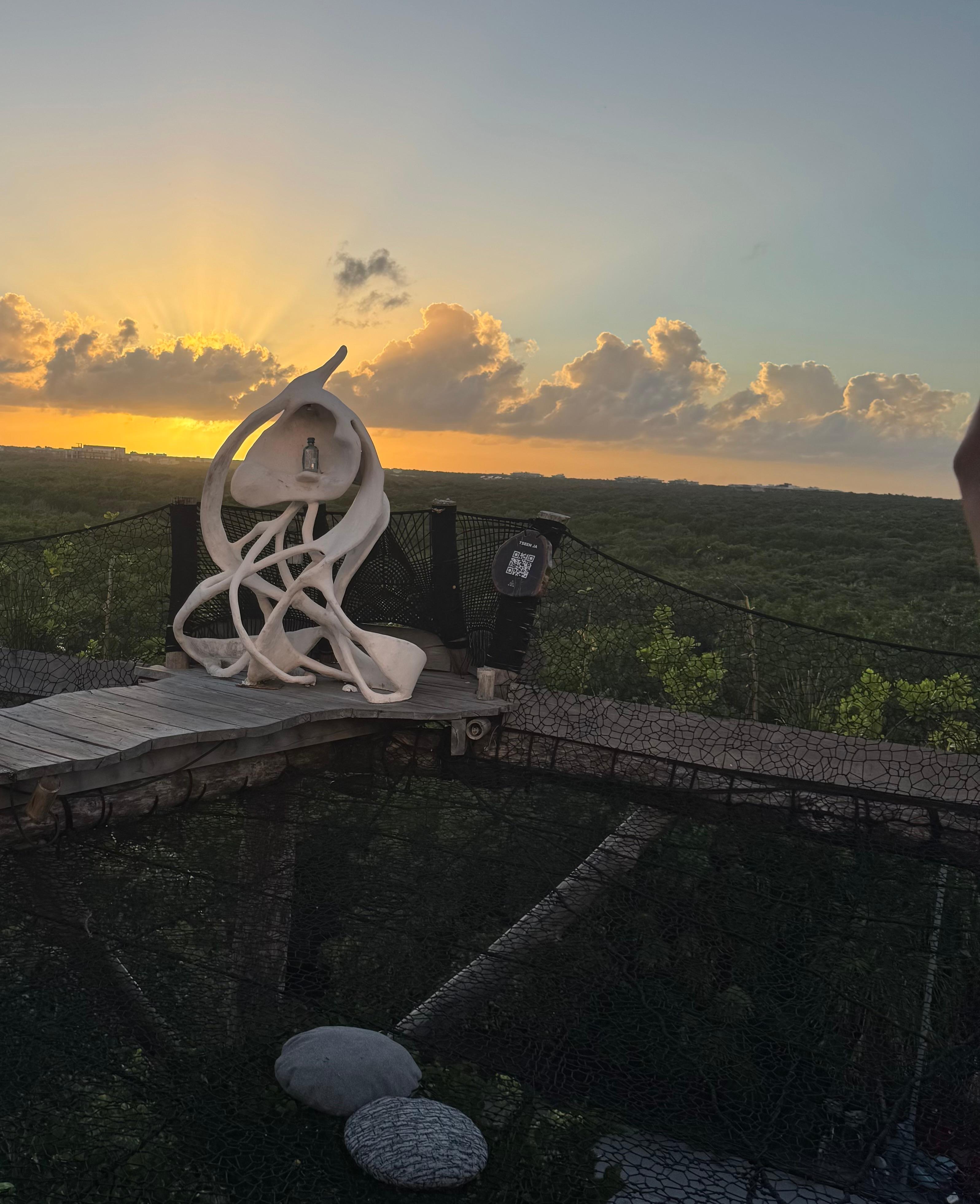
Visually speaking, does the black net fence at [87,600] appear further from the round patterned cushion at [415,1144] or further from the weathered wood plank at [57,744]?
the round patterned cushion at [415,1144]

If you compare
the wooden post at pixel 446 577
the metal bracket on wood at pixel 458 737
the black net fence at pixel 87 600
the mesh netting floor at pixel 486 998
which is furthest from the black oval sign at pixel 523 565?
the black net fence at pixel 87 600

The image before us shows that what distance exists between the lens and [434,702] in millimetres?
5102

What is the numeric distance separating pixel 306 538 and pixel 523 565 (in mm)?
1154

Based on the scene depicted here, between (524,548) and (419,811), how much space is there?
148 cm

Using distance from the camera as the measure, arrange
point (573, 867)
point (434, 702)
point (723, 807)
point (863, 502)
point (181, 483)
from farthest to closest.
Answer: point (863, 502) < point (181, 483) < point (434, 702) < point (723, 807) < point (573, 867)

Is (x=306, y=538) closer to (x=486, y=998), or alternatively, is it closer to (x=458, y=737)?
(x=458, y=737)

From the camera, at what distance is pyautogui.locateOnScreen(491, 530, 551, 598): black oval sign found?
523 centimetres

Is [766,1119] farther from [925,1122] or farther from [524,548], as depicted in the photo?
[524,548]

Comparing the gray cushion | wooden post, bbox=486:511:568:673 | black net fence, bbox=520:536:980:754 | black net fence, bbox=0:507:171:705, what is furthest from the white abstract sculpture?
the gray cushion

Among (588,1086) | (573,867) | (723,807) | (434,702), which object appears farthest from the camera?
(434,702)

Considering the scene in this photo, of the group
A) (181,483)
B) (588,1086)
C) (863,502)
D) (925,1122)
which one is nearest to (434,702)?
(588,1086)

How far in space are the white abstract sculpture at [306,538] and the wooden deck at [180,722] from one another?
140mm

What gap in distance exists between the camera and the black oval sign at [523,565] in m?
5.23

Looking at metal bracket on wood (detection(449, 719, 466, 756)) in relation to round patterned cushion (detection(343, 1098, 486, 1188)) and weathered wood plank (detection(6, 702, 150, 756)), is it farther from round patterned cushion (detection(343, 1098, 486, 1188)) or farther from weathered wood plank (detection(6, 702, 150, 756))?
round patterned cushion (detection(343, 1098, 486, 1188))
